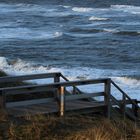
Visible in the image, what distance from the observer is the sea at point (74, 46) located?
2483cm

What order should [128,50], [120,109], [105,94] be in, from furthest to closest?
[128,50] < [120,109] < [105,94]

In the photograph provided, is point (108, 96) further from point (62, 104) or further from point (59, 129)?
point (59, 129)

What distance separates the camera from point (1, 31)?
41688 millimetres

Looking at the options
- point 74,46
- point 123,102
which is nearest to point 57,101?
point 123,102

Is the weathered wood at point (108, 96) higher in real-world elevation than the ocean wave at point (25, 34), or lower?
higher

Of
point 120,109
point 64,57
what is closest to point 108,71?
point 64,57

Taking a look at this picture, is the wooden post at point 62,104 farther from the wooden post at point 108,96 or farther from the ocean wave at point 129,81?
the ocean wave at point 129,81

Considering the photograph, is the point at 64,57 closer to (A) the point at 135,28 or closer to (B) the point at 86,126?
(A) the point at 135,28

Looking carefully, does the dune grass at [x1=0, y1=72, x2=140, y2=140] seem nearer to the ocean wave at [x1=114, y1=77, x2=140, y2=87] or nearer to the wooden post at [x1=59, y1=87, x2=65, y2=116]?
the wooden post at [x1=59, y1=87, x2=65, y2=116]

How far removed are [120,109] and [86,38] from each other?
1036 inches

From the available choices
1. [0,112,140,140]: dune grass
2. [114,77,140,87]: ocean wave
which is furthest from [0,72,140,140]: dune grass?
[114,77,140,87]: ocean wave

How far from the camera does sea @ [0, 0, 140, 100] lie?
24.8 meters

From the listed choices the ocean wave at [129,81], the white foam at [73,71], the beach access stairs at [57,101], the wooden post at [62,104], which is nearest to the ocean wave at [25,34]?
the white foam at [73,71]

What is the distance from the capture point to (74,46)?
34188 mm
